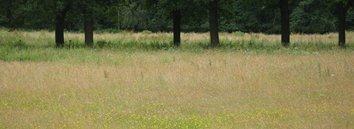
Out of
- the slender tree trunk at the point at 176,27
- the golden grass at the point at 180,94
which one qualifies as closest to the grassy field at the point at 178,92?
the golden grass at the point at 180,94

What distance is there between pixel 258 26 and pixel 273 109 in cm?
6084

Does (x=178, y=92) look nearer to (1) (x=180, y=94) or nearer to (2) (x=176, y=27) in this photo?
(1) (x=180, y=94)

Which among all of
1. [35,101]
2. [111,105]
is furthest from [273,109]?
[35,101]

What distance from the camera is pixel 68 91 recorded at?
51.4 feet

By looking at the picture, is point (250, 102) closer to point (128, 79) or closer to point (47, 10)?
point (128, 79)

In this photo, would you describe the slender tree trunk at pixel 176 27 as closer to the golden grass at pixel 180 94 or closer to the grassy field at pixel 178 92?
the grassy field at pixel 178 92

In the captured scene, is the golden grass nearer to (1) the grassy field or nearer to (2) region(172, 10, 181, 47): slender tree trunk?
(1) the grassy field

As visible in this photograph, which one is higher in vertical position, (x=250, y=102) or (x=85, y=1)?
(x=85, y=1)

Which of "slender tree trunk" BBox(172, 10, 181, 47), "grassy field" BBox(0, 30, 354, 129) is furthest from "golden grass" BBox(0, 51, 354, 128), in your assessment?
"slender tree trunk" BBox(172, 10, 181, 47)

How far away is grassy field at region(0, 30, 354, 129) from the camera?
11734mm

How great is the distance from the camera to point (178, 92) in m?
15.3

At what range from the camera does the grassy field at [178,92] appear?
11734 mm

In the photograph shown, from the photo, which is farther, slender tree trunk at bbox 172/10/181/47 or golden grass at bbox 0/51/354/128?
slender tree trunk at bbox 172/10/181/47

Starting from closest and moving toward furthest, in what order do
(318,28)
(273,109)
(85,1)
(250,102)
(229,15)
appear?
(273,109) < (250,102) < (85,1) < (229,15) < (318,28)
